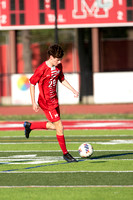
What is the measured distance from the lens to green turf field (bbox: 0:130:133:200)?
736 cm

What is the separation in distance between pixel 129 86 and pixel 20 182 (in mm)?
18531

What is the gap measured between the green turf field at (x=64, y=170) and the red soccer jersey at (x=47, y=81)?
0.98 metres

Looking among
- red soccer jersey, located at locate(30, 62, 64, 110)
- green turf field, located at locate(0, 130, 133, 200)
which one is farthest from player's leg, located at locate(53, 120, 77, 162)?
red soccer jersey, located at locate(30, 62, 64, 110)

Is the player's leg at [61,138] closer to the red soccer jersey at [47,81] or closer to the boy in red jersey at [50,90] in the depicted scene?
the boy in red jersey at [50,90]

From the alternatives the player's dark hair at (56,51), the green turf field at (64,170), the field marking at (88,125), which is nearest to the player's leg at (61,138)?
the green turf field at (64,170)

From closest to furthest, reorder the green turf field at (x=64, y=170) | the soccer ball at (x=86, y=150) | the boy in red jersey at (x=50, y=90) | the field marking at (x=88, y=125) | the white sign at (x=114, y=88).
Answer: the green turf field at (x=64, y=170) < the boy in red jersey at (x=50, y=90) < the soccer ball at (x=86, y=150) < the field marking at (x=88, y=125) < the white sign at (x=114, y=88)

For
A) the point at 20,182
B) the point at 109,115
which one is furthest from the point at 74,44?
the point at 20,182

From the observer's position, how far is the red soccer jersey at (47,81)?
9617mm

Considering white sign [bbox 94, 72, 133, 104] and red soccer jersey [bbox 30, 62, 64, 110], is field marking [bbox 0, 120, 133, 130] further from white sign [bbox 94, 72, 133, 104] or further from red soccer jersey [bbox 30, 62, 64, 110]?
white sign [bbox 94, 72, 133, 104]

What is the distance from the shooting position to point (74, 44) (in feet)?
98.3

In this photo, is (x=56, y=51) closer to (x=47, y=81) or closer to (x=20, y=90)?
(x=47, y=81)

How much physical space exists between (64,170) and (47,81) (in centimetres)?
151

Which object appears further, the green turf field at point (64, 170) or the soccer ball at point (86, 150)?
the soccer ball at point (86, 150)

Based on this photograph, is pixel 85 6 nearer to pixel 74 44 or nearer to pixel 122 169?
pixel 74 44
